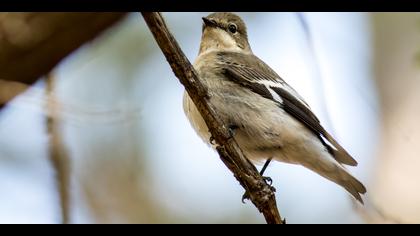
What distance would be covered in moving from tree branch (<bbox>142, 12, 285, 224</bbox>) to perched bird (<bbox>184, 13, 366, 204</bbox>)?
1.00m

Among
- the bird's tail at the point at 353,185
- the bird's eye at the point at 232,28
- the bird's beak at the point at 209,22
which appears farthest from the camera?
the bird's eye at the point at 232,28

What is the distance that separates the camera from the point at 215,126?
11.2 feet

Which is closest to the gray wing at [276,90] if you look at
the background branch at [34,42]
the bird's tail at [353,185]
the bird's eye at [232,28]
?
the bird's tail at [353,185]

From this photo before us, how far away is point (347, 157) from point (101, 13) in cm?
197

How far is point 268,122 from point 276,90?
466 millimetres

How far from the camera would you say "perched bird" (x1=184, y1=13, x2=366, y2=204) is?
463 centimetres

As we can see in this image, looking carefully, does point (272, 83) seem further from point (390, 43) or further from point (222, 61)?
point (390, 43)

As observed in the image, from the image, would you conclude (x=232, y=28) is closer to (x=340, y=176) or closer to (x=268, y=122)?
(x=268, y=122)

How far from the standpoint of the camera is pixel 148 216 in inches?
275

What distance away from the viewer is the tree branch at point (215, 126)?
9.90 feet

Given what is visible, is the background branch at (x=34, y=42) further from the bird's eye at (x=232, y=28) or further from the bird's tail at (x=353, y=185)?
the bird's eye at (x=232, y=28)

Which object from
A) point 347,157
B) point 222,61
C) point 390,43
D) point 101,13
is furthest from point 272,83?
point 390,43

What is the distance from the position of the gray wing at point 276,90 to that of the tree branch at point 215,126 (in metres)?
1.30

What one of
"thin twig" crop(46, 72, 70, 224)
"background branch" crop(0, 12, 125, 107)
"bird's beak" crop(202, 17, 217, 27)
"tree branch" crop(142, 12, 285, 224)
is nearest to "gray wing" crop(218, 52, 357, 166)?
"bird's beak" crop(202, 17, 217, 27)
